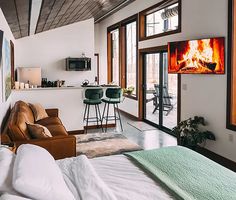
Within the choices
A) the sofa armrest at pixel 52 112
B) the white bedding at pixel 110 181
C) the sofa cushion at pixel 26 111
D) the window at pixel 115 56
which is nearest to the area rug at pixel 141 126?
the sofa armrest at pixel 52 112

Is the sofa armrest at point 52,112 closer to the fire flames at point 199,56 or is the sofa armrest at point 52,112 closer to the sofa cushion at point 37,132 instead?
A: the sofa cushion at point 37,132

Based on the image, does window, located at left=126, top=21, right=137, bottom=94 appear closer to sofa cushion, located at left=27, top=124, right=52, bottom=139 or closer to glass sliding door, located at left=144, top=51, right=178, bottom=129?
glass sliding door, located at left=144, top=51, right=178, bottom=129

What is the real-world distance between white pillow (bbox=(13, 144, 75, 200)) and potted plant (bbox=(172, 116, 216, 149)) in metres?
3.11

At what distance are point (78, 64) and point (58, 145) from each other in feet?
15.9

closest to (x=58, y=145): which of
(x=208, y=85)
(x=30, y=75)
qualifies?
(x=208, y=85)

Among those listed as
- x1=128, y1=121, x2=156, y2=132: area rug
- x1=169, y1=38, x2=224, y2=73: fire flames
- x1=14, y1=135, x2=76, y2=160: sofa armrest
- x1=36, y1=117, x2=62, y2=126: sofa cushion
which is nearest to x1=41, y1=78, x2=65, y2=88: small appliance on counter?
x1=128, y1=121, x2=156, y2=132: area rug

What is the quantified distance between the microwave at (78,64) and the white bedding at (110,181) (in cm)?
562

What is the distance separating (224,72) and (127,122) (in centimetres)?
362

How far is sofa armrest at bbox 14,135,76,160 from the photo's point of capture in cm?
320

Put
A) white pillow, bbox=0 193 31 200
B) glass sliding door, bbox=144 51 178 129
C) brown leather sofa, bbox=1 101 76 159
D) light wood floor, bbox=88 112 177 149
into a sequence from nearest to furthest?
1. white pillow, bbox=0 193 31 200
2. brown leather sofa, bbox=1 101 76 159
3. light wood floor, bbox=88 112 177 149
4. glass sliding door, bbox=144 51 178 129

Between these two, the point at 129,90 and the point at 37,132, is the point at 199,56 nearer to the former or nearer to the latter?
the point at 37,132

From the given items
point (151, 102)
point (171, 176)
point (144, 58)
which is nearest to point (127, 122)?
point (151, 102)

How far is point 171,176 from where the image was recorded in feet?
6.88

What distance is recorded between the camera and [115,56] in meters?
9.78
